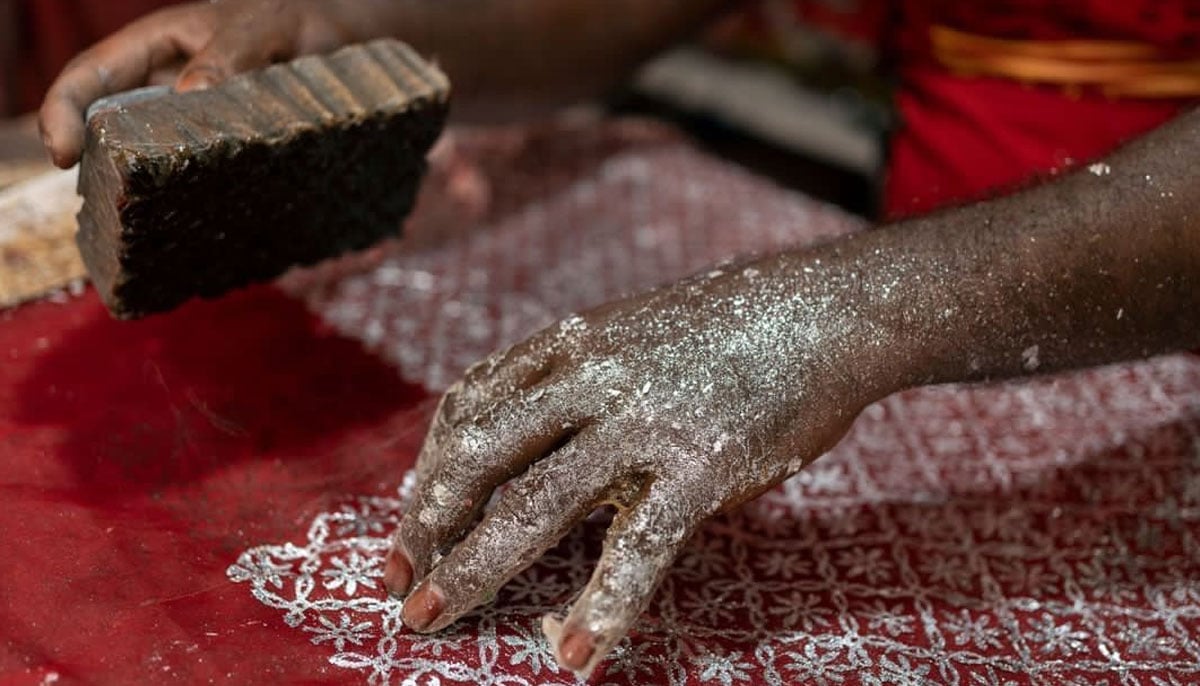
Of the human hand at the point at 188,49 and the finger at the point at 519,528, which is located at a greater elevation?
the human hand at the point at 188,49

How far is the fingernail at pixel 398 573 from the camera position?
89 cm

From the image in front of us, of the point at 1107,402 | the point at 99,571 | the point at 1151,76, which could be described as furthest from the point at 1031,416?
the point at 99,571

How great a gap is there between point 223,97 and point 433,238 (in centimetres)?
58

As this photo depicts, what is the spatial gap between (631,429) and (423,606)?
21 cm

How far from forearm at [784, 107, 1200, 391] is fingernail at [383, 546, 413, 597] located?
404 mm

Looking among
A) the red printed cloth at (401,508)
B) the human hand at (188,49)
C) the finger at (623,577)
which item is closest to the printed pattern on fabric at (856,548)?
the red printed cloth at (401,508)

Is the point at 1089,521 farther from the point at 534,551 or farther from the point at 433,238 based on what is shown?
the point at 433,238

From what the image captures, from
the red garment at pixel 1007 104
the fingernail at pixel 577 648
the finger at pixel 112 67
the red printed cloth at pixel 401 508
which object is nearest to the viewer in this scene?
the fingernail at pixel 577 648

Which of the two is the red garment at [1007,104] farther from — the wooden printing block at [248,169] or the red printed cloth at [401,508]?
the wooden printing block at [248,169]

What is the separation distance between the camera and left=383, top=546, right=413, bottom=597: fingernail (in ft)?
2.92

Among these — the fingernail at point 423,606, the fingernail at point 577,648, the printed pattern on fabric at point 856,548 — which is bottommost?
the printed pattern on fabric at point 856,548

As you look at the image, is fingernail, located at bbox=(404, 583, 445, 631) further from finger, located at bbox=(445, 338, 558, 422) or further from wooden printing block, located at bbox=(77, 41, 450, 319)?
wooden printing block, located at bbox=(77, 41, 450, 319)

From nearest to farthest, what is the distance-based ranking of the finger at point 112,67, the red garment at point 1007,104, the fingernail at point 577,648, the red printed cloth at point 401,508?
the fingernail at point 577,648
the red printed cloth at point 401,508
the finger at point 112,67
the red garment at point 1007,104

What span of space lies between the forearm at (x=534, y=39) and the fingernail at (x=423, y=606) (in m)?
0.84
